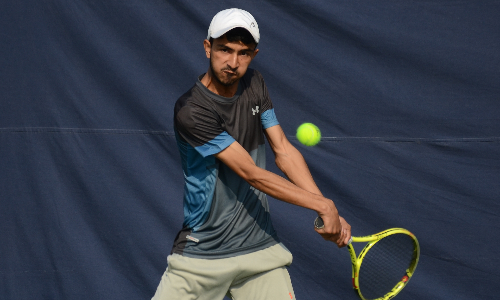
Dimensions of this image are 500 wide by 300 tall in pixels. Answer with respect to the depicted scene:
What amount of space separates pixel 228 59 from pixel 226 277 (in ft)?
2.82

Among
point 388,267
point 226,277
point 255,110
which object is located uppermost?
point 255,110

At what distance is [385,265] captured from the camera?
2930 millimetres

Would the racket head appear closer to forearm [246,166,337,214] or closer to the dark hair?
forearm [246,166,337,214]

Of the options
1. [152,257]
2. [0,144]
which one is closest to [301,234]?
[152,257]

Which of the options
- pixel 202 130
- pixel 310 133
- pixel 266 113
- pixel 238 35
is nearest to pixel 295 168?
pixel 266 113

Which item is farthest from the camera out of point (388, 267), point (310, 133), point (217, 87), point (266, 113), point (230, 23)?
point (310, 133)

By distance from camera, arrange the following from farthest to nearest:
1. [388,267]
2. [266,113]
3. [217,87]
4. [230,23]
Result: [388,267], [266,113], [217,87], [230,23]

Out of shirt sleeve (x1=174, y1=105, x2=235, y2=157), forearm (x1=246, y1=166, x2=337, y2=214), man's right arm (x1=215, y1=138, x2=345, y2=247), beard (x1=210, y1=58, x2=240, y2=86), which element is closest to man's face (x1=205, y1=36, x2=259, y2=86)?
beard (x1=210, y1=58, x2=240, y2=86)

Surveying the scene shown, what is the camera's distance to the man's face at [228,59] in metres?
2.38

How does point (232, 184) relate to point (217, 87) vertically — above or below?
below

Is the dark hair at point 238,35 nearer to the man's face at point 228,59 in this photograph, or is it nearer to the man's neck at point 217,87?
the man's face at point 228,59

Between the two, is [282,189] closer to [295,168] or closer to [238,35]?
[295,168]

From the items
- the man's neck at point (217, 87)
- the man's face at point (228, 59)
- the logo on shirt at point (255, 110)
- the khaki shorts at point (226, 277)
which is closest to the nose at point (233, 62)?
the man's face at point (228, 59)

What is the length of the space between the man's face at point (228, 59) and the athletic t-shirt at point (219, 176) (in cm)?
9
